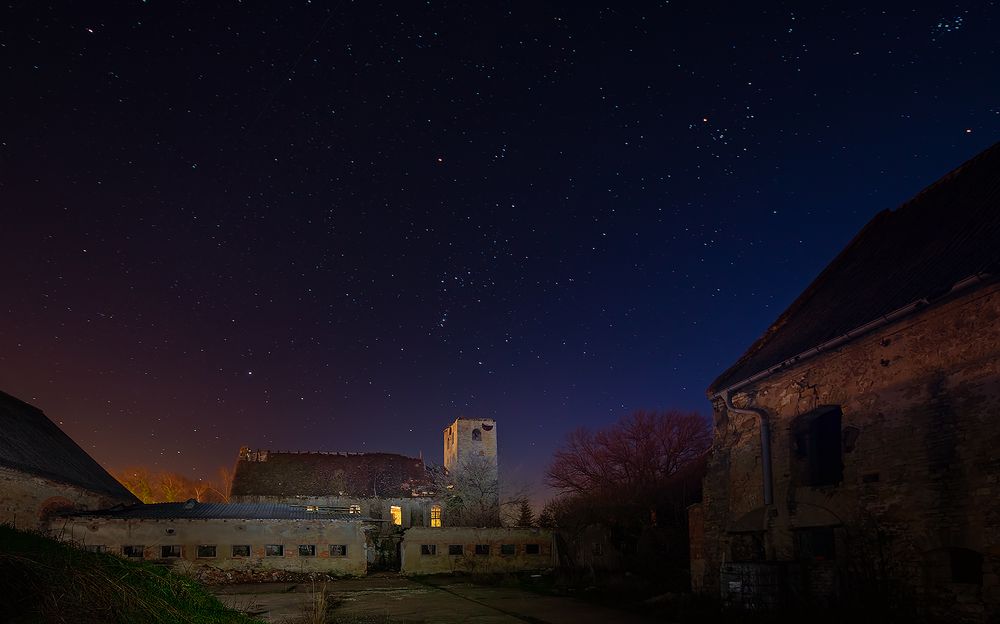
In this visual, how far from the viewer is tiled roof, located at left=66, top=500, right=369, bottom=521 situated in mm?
27078

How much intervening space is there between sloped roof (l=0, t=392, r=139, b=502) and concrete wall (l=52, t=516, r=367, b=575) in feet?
13.6

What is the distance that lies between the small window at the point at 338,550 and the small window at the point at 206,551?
461cm

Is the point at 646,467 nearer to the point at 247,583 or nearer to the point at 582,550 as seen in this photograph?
the point at 582,550

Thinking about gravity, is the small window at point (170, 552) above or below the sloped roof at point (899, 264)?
below

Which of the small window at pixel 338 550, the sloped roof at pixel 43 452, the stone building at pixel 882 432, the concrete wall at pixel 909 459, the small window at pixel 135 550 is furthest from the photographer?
the sloped roof at pixel 43 452

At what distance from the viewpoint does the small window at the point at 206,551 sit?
26.4 m

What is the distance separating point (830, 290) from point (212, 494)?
76.0 metres

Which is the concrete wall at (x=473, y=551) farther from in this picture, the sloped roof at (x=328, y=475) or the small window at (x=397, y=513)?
the sloped roof at (x=328, y=475)

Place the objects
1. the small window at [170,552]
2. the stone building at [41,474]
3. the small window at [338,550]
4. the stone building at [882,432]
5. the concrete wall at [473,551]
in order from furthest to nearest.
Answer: the concrete wall at [473,551], the small window at [338,550], the stone building at [41,474], the small window at [170,552], the stone building at [882,432]

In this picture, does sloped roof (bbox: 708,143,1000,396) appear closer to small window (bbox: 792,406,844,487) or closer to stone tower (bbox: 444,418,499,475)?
small window (bbox: 792,406,844,487)

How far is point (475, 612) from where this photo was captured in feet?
53.4

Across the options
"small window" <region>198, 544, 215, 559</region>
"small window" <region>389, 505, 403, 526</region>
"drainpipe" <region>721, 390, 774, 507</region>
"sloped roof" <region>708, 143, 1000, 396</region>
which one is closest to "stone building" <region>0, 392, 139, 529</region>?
"small window" <region>198, 544, 215, 559</region>

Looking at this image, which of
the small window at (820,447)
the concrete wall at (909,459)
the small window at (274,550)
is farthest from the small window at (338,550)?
the small window at (820,447)

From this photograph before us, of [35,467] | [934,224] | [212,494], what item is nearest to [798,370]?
[934,224]
